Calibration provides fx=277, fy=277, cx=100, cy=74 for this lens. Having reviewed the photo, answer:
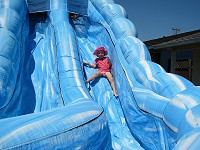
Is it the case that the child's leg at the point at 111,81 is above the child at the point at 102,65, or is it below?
below

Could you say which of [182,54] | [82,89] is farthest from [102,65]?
[182,54]

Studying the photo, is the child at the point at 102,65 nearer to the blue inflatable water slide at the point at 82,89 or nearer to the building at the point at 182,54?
the blue inflatable water slide at the point at 82,89

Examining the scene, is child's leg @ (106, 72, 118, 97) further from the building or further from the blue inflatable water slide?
the building

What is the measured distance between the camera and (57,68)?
3.71 metres

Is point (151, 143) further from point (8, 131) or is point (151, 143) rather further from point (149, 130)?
point (8, 131)

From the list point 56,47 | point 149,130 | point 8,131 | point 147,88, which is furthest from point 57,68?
point 8,131

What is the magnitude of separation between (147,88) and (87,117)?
1.30 meters

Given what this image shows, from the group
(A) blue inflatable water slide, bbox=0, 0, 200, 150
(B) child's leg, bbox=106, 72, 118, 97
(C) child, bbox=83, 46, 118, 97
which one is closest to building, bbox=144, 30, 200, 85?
(A) blue inflatable water slide, bbox=0, 0, 200, 150

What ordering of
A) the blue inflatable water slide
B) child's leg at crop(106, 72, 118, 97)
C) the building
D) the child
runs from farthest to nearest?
the building
the child
child's leg at crop(106, 72, 118, 97)
the blue inflatable water slide

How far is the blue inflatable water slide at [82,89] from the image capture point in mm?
1721

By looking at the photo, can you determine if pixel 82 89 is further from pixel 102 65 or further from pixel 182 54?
pixel 182 54

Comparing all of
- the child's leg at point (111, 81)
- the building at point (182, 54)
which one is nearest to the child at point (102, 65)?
the child's leg at point (111, 81)

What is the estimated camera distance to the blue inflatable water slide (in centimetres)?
172

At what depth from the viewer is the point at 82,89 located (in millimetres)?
3166
